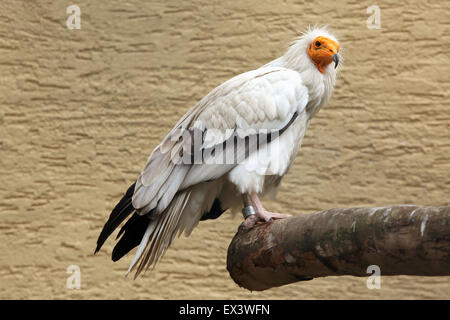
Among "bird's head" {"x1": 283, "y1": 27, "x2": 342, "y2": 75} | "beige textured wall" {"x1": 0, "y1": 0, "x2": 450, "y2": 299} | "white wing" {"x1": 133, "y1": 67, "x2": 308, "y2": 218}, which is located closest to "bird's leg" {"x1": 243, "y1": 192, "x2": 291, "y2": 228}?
"white wing" {"x1": 133, "y1": 67, "x2": 308, "y2": 218}

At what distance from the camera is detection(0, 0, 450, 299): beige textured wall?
543 cm

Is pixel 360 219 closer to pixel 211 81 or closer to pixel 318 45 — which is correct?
pixel 318 45

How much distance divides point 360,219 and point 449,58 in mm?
3844

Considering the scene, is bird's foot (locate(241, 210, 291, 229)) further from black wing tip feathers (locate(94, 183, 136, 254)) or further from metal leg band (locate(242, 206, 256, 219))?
black wing tip feathers (locate(94, 183, 136, 254))

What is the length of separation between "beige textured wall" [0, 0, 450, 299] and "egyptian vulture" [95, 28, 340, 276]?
235cm

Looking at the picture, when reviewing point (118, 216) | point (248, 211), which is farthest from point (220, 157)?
point (118, 216)

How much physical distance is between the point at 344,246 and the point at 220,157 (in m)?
0.99

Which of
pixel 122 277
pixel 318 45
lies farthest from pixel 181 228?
pixel 122 277

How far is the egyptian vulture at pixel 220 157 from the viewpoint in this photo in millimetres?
2979

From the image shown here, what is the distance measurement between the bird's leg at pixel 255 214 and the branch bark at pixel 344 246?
2.0 inches

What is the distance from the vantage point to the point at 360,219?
215 centimetres

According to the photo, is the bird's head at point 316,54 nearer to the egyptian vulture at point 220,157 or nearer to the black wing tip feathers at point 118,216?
the egyptian vulture at point 220,157

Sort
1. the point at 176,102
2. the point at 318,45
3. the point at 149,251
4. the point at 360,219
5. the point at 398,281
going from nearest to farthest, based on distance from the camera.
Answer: the point at 360,219 < the point at 149,251 < the point at 318,45 < the point at 398,281 < the point at 176,102

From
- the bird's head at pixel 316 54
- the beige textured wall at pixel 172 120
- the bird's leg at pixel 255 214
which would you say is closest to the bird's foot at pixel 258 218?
the bird's leg at pixel 255 214
